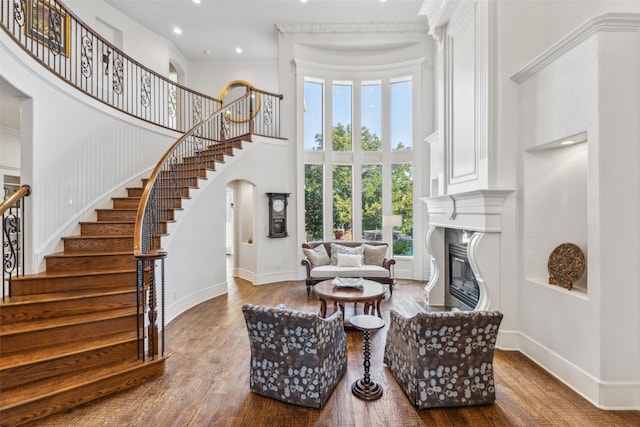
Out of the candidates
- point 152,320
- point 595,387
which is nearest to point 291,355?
point 152,320

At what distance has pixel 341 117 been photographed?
756 centimetres

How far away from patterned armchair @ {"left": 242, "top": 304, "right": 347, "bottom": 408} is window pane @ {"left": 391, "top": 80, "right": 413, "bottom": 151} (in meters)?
5.74

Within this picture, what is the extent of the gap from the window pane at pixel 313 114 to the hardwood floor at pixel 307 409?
5298 millimetres

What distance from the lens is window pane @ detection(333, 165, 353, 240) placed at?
747cm

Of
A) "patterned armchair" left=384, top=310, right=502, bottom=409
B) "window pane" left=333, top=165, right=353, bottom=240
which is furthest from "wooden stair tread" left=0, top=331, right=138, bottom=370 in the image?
"window pane" left=333, top=165, right=353, bottom=240

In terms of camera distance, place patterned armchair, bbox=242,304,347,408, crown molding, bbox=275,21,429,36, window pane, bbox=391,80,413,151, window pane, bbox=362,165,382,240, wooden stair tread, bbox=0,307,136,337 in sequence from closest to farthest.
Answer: patterned armchair, bbox=242,304,347,408 < wooden stair tread, bbox=0,307,136,337 < crown molding, bbox=275,21,429,36 < window pane, bbox=391,80,413,151 < window pane, bbox=362,165,382,240

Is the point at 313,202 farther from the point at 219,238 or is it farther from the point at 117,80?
the point at 117,80

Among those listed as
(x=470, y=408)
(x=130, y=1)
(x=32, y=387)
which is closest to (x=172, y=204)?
(x=32, y=387)

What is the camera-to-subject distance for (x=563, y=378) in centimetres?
282

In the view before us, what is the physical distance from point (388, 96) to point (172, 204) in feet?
18.2

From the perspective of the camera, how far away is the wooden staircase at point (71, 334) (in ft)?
7.92

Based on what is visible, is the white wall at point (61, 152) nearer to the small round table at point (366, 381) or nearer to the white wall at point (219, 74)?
the white wall at point (219, 74)

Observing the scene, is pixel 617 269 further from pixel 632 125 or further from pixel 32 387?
pixel 32 387

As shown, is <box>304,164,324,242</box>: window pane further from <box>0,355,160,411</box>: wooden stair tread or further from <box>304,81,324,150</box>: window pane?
<box>0,355,160,411</box>: wooden stair tread
